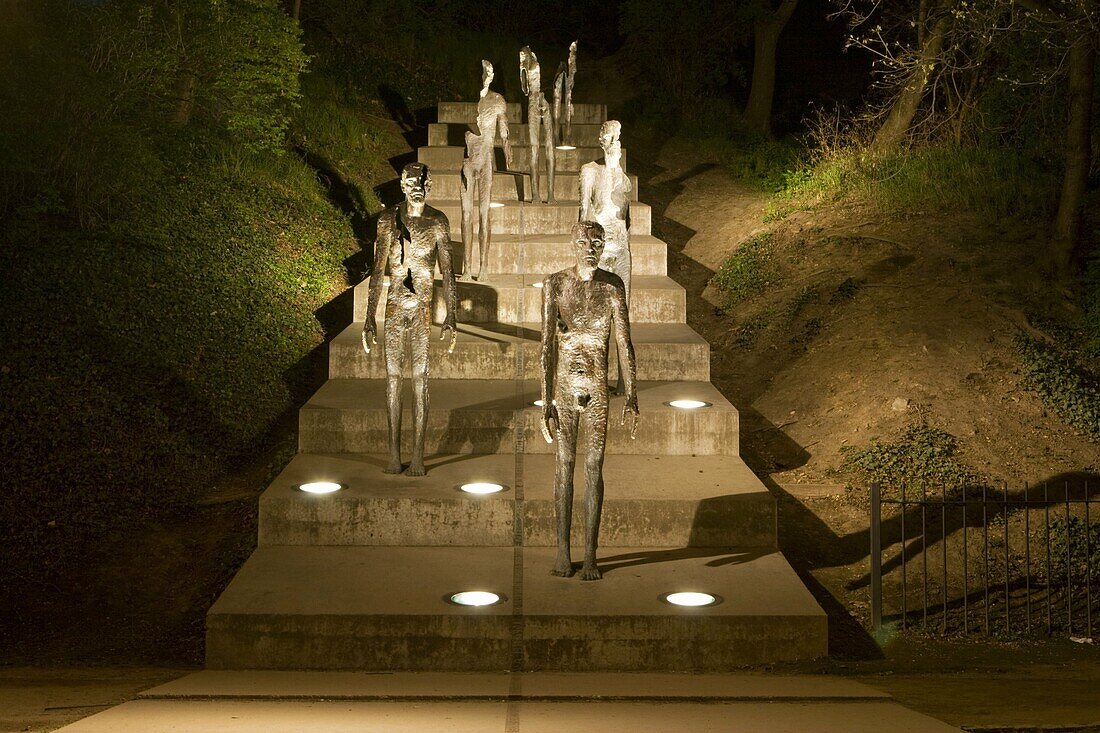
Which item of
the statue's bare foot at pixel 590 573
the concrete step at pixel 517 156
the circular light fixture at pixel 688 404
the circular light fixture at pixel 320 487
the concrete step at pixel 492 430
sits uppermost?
the concrete step at pixel 517 156

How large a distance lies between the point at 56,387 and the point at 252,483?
2.03 metres

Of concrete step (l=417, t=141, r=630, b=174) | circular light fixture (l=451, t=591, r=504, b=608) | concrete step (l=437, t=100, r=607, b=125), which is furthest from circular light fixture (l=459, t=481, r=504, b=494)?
concrete step (l=437, t=100, r=607, b=125)

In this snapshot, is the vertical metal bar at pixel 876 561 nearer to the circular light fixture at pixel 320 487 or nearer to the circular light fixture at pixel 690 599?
the circular light fixture at pixel 690 599

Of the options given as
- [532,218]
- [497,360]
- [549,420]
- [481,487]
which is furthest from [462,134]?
[549,420]

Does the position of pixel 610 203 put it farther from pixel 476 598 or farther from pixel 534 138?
pixel 476 598

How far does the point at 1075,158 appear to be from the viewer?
13461 mm

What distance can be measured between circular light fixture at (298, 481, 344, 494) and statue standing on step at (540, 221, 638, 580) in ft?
6.97

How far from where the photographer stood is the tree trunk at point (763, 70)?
22234 mm

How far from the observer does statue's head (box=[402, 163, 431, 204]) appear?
8898 millimetres

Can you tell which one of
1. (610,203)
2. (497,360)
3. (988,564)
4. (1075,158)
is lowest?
(988,564)

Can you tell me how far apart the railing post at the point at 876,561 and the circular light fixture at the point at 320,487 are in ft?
12.9

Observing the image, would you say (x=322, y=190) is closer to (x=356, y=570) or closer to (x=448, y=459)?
(x=448, y=459)

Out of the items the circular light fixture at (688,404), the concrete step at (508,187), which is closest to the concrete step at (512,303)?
the circular light fixture at (688,404)

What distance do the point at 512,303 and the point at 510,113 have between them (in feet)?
25.0
